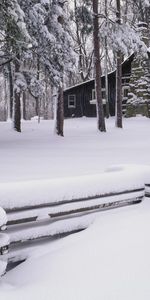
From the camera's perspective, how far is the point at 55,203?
5398mm

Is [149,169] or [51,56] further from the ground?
[51,56]

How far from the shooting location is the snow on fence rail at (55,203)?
15.8ft

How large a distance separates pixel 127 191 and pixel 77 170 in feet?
19.1

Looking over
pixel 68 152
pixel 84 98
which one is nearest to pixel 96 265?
pixel 68 152

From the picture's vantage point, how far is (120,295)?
4.04 meters

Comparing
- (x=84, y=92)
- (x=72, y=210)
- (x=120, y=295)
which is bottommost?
(x=120, y=295)

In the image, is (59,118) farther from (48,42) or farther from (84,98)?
(84,98)

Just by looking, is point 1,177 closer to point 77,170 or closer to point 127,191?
point 77,170

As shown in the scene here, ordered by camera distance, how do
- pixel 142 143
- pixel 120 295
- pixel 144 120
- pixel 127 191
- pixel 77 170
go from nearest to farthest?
pixel 120 295, pixel 127 191, pixel 77 170, pixel 142 143, pixel 144 120

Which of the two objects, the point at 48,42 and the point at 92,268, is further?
the point at 48,42

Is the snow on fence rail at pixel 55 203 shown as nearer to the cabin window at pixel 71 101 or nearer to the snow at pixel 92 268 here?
the snow at pixel 92 268

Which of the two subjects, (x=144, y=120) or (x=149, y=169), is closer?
(x=149, y=169)

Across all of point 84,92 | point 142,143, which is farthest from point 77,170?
point 84,92

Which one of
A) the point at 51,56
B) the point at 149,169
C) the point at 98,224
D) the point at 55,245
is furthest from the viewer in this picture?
the point at 51,56
